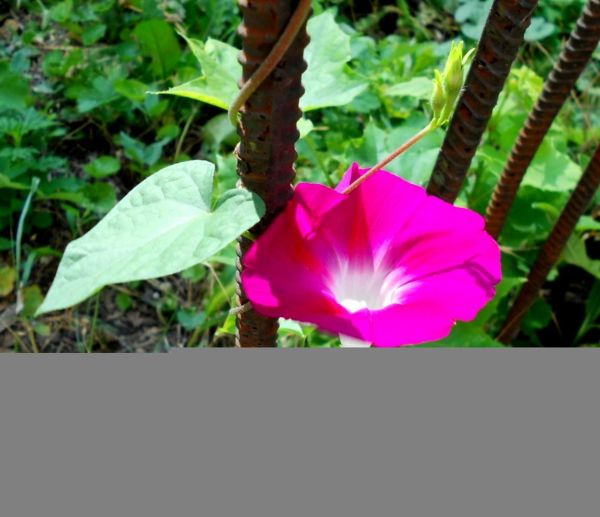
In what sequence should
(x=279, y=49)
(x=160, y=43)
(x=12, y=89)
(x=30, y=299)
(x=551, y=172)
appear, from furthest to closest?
(x=160, y=43) < (x=12, y=89) < (x=30, y=299) < (x=551, y=172) < (x=279, y=49)

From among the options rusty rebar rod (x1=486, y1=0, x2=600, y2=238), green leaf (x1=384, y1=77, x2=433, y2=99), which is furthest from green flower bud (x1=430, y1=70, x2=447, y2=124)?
green leaf (x1=384, y1=77, x2=433, y2=99)

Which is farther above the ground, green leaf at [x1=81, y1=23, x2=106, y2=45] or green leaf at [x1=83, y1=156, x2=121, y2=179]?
green leaf at [x1=81, y1=23, x2=106, y2=45]

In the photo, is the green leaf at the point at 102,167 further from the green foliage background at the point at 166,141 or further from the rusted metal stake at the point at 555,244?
the rusted metal stake at the point at 555,244

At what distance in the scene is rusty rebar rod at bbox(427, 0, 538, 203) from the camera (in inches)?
26.1

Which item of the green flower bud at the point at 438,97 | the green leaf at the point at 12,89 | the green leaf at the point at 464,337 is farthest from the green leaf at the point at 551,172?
the green leaf at the point at 12,89

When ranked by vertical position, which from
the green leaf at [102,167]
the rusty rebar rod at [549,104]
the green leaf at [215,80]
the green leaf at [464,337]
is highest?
the green leaf at [215,80]

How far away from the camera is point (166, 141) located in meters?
1.59

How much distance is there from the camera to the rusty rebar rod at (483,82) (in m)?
0.66

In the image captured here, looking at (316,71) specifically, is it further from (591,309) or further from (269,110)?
(591,309)

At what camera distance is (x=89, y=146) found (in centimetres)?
165

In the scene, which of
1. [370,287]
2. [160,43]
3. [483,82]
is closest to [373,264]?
[370,287]

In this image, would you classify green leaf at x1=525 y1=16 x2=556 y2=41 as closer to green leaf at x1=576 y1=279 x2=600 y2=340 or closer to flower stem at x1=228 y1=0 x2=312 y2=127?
green leaf at x1=576 y1=279 x2=600 y2=340

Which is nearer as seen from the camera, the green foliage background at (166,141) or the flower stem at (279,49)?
the flower stem at (279,49)

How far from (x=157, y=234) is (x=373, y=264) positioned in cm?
14
